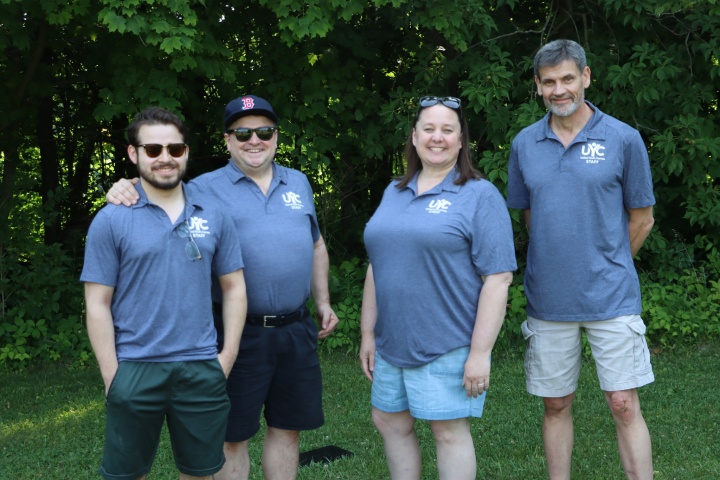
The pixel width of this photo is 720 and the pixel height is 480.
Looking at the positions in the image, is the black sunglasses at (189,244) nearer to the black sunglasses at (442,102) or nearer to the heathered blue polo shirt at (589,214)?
the black sunglasses at (442,102)

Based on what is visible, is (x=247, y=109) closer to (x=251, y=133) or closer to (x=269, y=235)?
(x=251, y=133)

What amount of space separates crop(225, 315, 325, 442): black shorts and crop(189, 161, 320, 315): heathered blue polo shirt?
121 mm

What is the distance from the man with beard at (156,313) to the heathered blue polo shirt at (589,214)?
1399mm

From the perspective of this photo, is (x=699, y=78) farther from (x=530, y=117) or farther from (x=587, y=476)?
(x=587, y=476)

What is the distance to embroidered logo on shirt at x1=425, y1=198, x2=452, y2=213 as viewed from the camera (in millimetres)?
3334

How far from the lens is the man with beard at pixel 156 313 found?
3090 mm

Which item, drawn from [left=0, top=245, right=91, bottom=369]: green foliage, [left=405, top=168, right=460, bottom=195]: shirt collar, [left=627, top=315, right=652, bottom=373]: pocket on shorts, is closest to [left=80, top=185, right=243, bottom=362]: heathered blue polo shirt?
[left=405, top=168, right=460, bottom=195]: shirt collar

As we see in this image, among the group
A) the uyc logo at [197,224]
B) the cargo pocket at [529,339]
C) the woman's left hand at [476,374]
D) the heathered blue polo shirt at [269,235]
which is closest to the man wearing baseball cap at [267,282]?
the heathered blue polo shirt at [269,235]

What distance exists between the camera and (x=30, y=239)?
880 centimetres

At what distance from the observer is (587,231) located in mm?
3600

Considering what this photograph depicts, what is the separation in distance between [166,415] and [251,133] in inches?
47.1

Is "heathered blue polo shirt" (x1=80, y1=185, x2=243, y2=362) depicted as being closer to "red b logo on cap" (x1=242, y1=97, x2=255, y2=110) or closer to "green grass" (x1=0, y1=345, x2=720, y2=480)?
"red b logo on cap" (x1=242, y1=97, x2=255, y2=110)

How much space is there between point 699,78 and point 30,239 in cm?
687

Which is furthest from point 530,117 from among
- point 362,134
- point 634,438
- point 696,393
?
point 634,438
